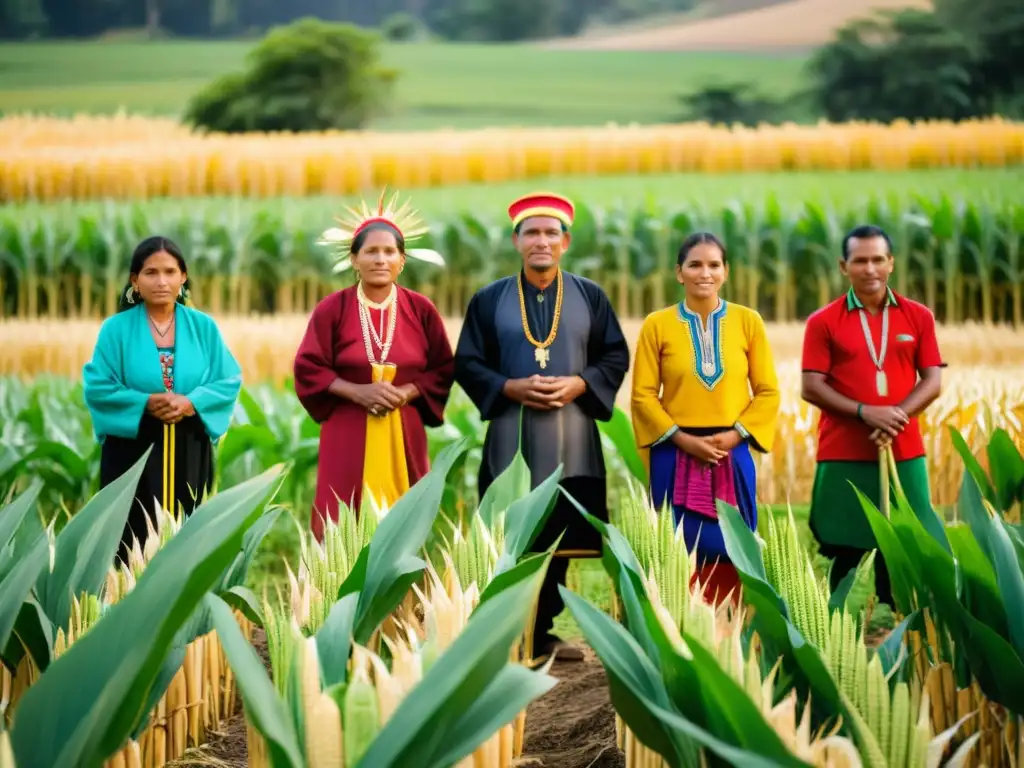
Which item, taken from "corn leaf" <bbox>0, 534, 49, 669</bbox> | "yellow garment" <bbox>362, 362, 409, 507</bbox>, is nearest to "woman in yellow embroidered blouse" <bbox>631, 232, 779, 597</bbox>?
"yellow garment" <bbox>362, 362, 409, 507</bbox>

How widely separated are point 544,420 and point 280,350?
15.4 feet

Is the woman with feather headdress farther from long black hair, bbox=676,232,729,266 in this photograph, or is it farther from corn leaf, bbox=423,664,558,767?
corn leaf, bbox=423,664,558,767

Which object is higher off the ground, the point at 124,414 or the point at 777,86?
the point at 777,86

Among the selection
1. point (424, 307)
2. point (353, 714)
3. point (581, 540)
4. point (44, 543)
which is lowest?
point (581, 540)

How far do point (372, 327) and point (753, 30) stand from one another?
8.84 metres

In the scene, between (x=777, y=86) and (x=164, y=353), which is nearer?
(x=164, y=353)

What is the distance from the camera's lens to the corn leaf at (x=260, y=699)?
1.79m

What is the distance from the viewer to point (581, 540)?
3896mm

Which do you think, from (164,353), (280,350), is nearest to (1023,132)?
(280,350)

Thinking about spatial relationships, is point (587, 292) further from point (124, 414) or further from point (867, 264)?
point (124, 414)

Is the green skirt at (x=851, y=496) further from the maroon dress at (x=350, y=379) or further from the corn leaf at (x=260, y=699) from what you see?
the corn leaf at (x=260, y=699)

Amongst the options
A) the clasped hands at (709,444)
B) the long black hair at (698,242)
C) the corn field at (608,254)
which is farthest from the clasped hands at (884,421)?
the corn field at (608,254)

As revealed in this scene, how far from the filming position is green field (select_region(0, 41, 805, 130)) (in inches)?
431

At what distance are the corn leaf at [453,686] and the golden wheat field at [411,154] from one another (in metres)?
9.52
